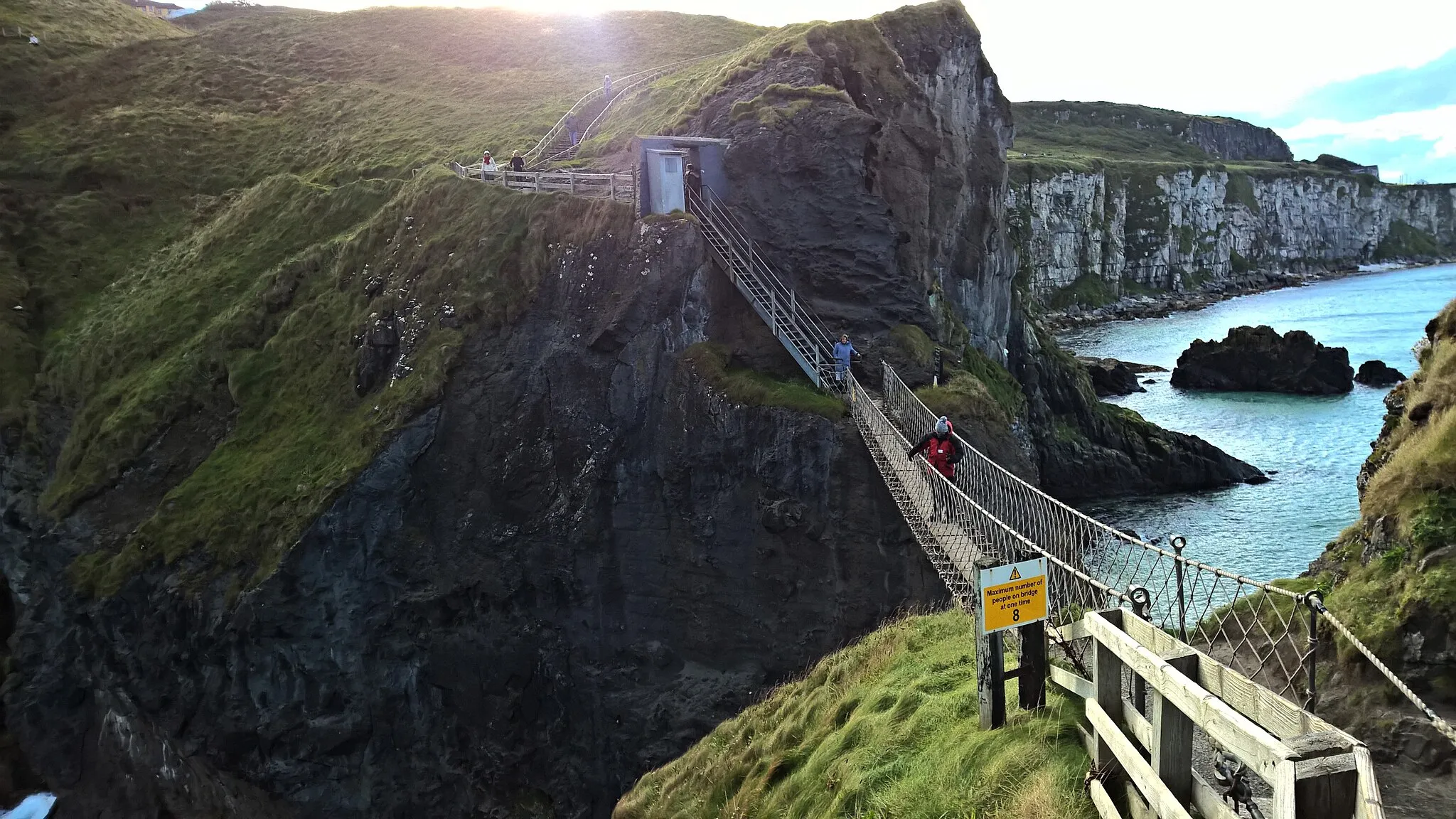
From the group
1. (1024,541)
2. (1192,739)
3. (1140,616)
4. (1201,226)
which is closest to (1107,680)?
(1140,616)

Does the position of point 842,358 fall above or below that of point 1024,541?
above

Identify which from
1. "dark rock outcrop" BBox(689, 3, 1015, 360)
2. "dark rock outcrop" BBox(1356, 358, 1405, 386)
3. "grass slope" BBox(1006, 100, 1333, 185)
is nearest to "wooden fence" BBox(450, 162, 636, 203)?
"dark rock outcrop" BBox(689, 3, 1015, 360)

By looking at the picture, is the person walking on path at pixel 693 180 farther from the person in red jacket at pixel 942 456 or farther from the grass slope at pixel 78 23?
the grass slope at pixel 78 23

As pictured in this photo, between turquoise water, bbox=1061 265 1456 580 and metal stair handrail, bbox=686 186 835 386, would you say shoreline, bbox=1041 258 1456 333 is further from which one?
metal stair handrail, bbox=686 186 835 386

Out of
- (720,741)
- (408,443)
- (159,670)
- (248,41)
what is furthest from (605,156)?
(248,41)

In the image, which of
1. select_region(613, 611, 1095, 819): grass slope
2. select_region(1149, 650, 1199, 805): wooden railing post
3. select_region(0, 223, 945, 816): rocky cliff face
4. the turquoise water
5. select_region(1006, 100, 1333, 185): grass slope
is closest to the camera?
select_region(1149, 650, 1199, 805): wooden railing post

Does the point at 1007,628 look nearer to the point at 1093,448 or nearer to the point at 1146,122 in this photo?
the point at 1093,448
